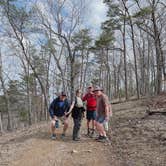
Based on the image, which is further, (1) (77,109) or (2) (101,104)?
(1) (77,109)

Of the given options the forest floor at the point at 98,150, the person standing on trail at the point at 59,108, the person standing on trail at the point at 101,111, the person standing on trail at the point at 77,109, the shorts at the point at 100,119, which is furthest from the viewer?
the person standing on trail at the point at 59,108

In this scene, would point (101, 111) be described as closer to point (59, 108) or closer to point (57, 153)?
point (59, 108)

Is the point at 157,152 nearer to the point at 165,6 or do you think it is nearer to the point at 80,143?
the point at 80,143

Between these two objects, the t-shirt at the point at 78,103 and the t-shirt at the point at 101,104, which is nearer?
the t-shirt at the point at 101,104

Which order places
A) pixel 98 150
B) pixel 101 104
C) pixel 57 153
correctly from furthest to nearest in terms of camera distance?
pixel 101 104
pixel 98 150
pixel 57 153

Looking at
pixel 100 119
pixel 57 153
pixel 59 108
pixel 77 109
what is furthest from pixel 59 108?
pixel 57 153

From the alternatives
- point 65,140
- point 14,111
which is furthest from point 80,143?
point 14,111

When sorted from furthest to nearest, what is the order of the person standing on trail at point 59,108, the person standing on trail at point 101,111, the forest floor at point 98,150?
the person standing on trail at point 59,108 < the person standing on trail at point 101,111 < the forest floor at point 98,150

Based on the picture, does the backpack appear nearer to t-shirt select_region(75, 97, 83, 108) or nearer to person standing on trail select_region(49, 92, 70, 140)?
t-shirt select_region(75, 97, 83, 108)

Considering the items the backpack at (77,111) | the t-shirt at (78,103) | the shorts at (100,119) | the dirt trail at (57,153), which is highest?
the t-shirt at (78,103)

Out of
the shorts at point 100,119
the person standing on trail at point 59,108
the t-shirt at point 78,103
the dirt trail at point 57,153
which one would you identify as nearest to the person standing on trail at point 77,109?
the t-shirt at point 78,103

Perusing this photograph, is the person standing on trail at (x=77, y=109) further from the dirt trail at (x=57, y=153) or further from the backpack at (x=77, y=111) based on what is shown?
the dirt trail at (x=57, y=153)

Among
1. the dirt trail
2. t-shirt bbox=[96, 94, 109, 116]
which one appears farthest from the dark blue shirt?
t-shirt bbox=[96, 94, 109, 116]

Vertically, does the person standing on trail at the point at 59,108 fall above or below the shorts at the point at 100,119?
above
